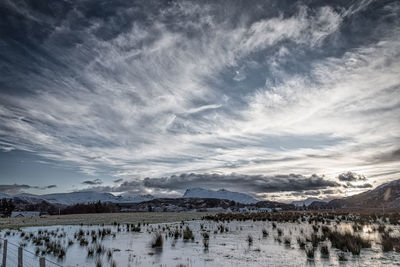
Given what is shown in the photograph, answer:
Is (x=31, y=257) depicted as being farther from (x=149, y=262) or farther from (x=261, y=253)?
(x=261, y=253)

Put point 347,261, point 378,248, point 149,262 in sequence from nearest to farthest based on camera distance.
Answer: point 347,261, point 149,262, point 378,248

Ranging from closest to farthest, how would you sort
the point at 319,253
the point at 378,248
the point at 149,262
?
the point at 149,262 → the point at 319,253 → the point at 378,248

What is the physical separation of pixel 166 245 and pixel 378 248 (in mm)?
11552

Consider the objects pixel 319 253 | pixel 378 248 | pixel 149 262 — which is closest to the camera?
pixel 149 262

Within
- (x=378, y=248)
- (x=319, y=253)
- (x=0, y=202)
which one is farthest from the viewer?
(x=0, y=202)

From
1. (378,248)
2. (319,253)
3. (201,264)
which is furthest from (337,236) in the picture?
(201,264)

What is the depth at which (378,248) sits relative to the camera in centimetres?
1334

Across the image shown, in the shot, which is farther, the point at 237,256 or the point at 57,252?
the point at 57,252

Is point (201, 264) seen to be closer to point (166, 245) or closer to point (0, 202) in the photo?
point (166, 245)

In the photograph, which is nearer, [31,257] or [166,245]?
[31,257]

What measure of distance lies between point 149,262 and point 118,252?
319 cm

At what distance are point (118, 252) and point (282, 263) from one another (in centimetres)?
838

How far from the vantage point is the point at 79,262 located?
1158 centimetres

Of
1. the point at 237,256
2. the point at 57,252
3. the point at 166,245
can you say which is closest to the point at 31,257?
the point at 57,252
